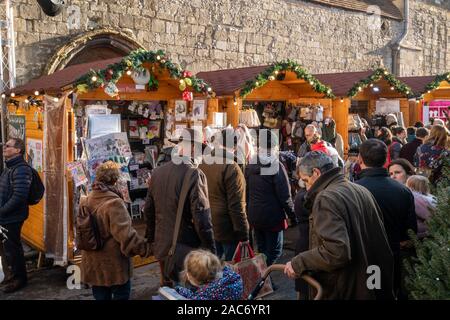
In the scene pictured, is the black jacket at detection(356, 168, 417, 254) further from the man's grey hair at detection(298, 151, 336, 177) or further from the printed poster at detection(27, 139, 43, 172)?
the printed poster at detection(27, 139, 43, 172)

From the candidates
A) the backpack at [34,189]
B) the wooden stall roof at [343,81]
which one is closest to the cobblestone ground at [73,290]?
the backpack at [34,189]

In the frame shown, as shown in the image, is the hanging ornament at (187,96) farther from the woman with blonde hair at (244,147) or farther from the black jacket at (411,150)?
the black jacket at (411,150)

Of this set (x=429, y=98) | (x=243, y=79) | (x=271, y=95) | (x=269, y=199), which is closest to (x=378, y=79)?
(x=271, y=95)

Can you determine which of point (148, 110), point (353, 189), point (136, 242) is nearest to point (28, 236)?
point (148, 110)

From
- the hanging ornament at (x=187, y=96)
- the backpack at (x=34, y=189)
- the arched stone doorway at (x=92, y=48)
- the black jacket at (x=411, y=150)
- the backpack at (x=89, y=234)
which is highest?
the arched stone doorway at (x=92, y=48)

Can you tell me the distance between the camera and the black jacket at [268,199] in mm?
5254

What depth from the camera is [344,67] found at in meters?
15.5

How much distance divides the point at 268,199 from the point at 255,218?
243mm

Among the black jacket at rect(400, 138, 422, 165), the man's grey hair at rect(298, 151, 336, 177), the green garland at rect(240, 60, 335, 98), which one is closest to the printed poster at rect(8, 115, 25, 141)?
the green garland at rect(240, 60, 335, 98)

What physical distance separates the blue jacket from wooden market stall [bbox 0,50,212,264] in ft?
11.2

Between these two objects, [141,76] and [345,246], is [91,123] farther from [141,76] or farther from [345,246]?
[345,246]

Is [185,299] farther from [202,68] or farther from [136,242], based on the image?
[202,68]

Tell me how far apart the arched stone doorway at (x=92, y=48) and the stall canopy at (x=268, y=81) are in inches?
65.6
